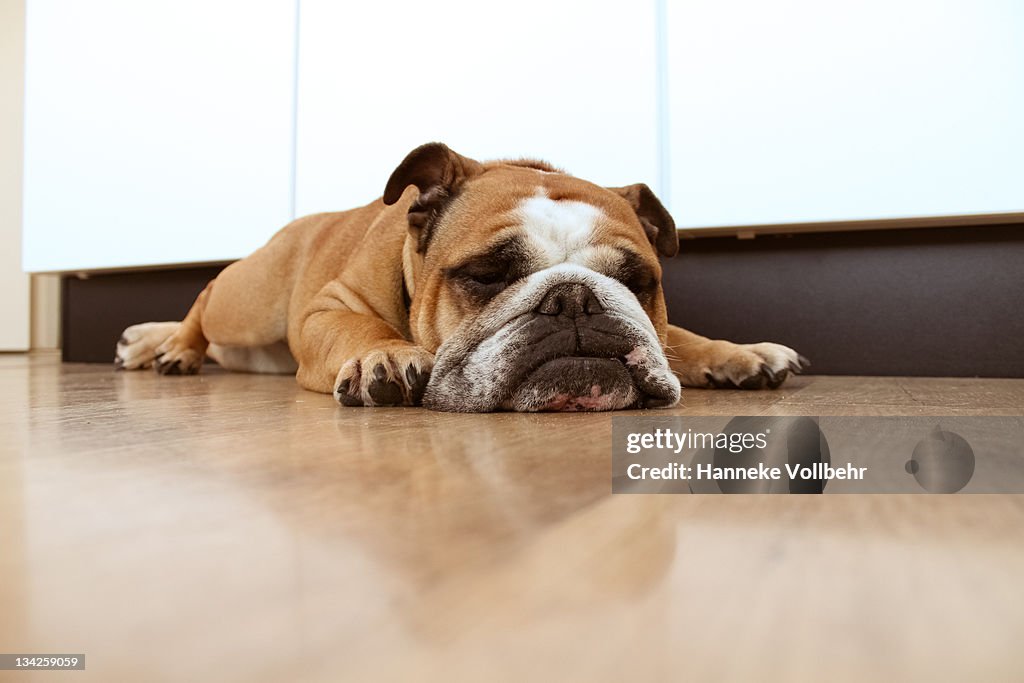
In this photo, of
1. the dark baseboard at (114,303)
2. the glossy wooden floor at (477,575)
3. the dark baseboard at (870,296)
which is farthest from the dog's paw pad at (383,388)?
the dark baseboard at (114,303)

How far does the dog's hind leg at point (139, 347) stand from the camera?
2.59m

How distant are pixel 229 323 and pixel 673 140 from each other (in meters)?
1.40

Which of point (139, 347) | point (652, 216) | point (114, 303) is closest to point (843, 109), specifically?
point (652, 216)

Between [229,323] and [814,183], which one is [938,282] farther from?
[229,323]

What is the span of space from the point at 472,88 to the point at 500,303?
1367 mm

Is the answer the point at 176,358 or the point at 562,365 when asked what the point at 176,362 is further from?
the point at 562,365

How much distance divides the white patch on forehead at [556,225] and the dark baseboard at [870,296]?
1.15 m

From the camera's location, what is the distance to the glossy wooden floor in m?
0.30

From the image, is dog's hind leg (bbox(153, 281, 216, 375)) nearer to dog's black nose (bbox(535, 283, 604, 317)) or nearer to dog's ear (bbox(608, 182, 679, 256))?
dog's ear (bbox(608, 182, 679, 256))

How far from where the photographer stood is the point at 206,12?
9.62 ft

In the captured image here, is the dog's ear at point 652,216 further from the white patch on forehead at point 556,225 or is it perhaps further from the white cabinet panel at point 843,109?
the white cabinet panel at point 843,109

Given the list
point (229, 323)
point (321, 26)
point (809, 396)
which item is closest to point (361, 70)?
point (321, 26)

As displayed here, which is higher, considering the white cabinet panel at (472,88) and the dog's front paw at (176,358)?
the white cabinet panel at (472,88)

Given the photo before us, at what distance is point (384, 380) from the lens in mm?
1296
